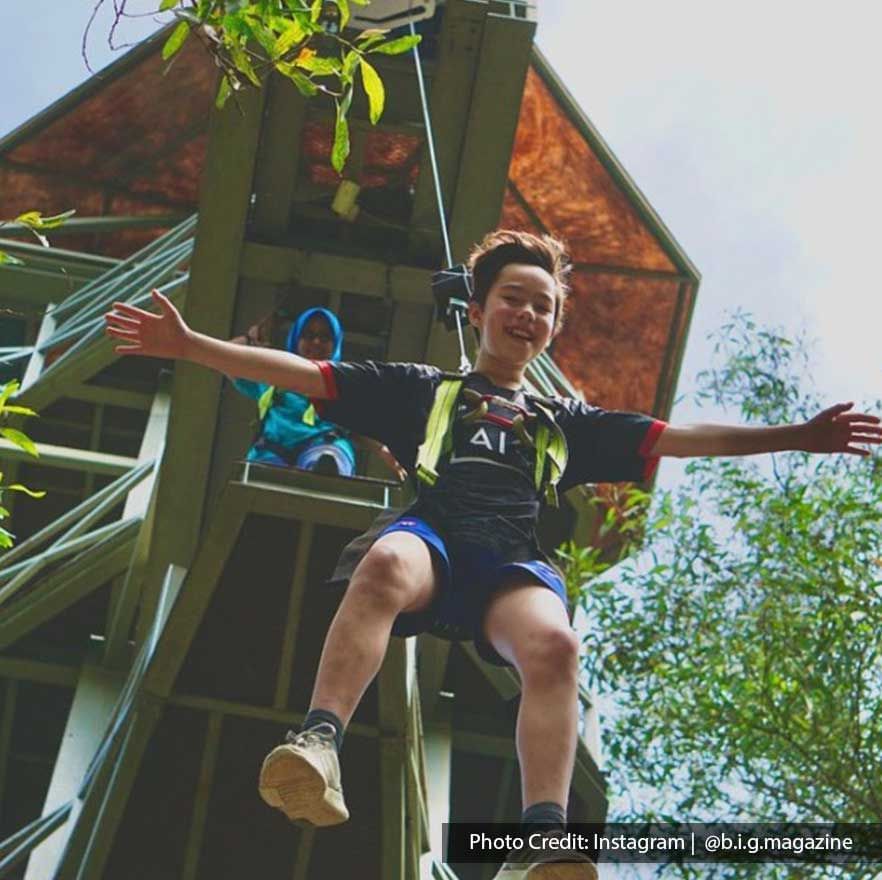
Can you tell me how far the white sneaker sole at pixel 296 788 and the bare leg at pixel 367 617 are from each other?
0.96 feet

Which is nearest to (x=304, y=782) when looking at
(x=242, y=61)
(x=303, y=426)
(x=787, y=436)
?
(x=787, y=436)

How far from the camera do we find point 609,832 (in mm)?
14477

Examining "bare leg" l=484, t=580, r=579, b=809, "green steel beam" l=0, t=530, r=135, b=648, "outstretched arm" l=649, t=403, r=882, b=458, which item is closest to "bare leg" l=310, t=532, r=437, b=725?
"bare leg" l=484, t=580, r=579, b=809

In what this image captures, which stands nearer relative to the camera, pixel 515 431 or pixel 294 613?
pixel 515 431

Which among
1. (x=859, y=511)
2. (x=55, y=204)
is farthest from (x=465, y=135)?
(x=55, y=204)

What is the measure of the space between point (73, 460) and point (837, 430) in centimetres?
998

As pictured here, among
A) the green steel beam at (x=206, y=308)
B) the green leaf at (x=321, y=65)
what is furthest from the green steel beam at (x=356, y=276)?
the green leaf at (x=321, y=65)

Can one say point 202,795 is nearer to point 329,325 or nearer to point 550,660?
point 329,325

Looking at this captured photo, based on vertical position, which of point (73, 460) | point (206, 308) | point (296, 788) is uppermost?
point (206, 308)

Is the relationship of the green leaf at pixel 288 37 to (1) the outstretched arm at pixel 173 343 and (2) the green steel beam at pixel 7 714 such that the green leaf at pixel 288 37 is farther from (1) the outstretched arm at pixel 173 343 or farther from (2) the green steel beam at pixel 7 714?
(2) the green steel beam at pixel 7 714

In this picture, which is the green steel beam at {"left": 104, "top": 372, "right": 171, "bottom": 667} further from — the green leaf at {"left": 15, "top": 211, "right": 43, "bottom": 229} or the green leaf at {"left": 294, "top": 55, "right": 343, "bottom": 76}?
the green leaf at {"left": 294, "top": 55, "right": 343, "bottom": 76}

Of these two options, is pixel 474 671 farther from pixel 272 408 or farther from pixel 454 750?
pixel 272 408

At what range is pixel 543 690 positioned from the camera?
218 inches
